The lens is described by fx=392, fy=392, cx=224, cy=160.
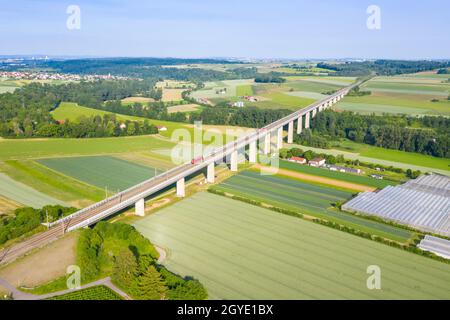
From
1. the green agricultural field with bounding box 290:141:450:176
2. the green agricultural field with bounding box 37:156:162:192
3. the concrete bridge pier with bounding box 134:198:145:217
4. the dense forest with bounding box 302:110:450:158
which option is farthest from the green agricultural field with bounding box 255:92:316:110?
the concrete bridge pier with bounding box 134:198:145:217

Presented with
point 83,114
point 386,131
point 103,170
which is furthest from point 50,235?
point 83,114

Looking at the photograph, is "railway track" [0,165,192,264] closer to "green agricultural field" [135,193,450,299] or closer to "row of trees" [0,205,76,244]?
"row of trees" [0,205,76,244]

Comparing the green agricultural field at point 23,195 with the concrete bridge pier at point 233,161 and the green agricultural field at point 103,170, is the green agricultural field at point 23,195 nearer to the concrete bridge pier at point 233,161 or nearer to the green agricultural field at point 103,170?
the green agricultural field at point 103,170

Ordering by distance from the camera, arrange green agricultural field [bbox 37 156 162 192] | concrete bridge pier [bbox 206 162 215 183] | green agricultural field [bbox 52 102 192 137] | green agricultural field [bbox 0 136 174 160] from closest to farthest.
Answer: green agricultural field [bbox 37 156 162 192], concrete bridge pier [bbox 206 162 215 183], green agricultural field [bbox 0 136 174 160], green agricultural field [bbox 52 102 192 137]

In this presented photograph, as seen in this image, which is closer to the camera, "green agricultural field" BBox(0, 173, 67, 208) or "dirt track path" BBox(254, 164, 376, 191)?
"green agricultural field" BBox(0, 173, 67, 208)

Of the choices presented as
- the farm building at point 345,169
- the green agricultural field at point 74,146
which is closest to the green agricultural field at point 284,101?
the green agricultural field at point 74,146

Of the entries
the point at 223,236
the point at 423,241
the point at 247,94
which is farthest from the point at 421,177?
the point at 247,94
